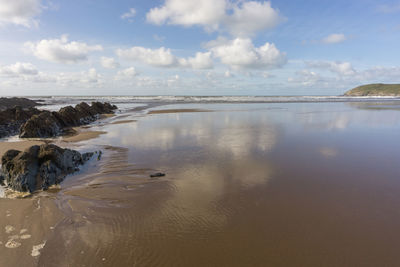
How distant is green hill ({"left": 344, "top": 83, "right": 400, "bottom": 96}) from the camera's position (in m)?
111

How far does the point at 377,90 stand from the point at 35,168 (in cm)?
16596

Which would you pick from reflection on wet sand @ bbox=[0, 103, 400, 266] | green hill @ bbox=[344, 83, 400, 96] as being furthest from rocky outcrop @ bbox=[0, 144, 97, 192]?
green hill @ bbox=[344, 83, 400, 96]

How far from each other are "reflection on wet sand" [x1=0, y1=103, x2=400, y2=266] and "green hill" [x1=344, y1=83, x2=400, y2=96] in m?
141

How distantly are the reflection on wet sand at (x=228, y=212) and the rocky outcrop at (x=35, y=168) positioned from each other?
0.57 m

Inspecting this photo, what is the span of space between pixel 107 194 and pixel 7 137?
1384cm

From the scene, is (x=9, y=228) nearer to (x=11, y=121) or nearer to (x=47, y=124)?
(x=47, y=124)

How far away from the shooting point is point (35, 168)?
6.68 m

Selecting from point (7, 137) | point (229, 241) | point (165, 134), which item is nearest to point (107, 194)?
point (229, 241)

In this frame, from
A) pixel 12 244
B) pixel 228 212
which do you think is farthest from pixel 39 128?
pixel 228 212

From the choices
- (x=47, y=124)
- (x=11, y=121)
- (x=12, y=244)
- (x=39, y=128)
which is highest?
Answer: (x=11, y=121)

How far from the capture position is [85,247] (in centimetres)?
400

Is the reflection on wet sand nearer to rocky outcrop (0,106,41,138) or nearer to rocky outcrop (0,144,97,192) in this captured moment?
rocky outcrop (0,144,97,192)

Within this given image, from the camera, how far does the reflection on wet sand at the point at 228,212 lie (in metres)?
3.79

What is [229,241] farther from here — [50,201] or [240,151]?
[240,151]
